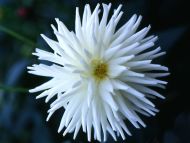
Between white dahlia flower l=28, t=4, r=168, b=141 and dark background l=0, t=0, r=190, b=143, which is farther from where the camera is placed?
dark background l=0, t=0, r=190, b=143

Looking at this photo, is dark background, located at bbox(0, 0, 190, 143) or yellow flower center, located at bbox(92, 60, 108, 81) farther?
dark background, located at bbox(0, 0, 190, 143)

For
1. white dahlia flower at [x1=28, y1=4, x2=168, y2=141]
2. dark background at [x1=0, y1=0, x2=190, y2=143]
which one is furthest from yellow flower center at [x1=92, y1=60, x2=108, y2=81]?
dark background at [x1=0, y1=0, x2=190, y2=143]

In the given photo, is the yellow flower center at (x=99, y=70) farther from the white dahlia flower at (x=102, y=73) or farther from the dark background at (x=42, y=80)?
the dark background at (x=42, y=80)

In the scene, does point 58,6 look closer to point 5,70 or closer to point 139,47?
point 5,70

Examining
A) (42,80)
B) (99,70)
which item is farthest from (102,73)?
(42,80)

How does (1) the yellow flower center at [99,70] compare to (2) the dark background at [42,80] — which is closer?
(1) the yellow flower center at [99,70]

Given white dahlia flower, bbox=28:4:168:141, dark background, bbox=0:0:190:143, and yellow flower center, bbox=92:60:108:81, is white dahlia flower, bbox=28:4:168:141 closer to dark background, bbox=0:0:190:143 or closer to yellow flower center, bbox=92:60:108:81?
yellow flower center, bbox=92:60:108:81

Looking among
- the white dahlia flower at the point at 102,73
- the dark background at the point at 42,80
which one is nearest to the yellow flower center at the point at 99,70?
the white dahlia flower at the point at 102,73
